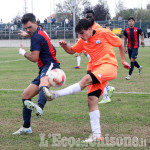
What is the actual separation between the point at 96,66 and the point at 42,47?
105cm

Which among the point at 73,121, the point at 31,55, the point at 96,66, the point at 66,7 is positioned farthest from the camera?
the point at 66,7

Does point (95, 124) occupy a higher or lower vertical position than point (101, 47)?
lower

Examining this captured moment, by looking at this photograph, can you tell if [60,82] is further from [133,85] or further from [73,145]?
[133,85]

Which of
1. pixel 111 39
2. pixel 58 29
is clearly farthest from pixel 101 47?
pixel 58 29

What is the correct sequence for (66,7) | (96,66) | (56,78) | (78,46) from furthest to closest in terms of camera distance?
→ (66,7), (78,46), (96,66), (56,78)

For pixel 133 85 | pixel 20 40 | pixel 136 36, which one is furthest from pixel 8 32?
pixel 133 85

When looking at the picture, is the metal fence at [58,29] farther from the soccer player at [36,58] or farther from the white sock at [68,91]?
the white sock at [68,91]

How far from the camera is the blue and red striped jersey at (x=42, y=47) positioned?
5.98 meters

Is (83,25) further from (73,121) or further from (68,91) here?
(73,121)

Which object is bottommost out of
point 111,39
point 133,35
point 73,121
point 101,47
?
point 73,121

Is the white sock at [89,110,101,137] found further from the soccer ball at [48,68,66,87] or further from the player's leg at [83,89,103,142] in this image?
the soccer ball at [48,68,66,87]

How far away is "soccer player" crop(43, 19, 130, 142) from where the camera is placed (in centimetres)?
538

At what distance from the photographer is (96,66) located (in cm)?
573

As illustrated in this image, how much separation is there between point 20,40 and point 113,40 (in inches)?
1737
